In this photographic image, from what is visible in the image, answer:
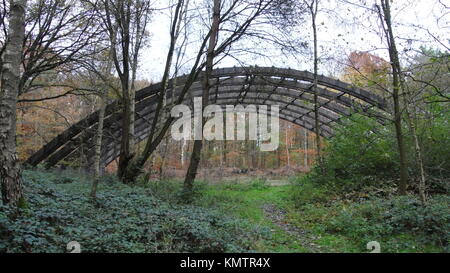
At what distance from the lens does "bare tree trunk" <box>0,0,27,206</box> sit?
3.99 metres

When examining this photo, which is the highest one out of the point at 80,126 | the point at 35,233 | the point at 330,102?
the point at 330,102

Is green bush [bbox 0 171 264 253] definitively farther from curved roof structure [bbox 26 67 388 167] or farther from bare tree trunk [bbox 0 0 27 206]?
curved roof structure [bbox 26 67 388 167]

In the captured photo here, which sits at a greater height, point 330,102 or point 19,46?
point 330,102

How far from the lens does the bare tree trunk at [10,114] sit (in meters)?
3.99

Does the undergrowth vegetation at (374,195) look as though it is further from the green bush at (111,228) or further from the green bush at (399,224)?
the green bush at (111,228)

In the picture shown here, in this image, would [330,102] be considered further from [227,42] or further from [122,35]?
[122,35]

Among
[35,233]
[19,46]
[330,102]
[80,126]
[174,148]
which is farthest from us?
[174,148]

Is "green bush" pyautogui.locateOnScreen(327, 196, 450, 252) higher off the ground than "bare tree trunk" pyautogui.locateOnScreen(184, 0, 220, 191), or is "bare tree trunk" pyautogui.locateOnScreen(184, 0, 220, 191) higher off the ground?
"bare tree trunk" pyautogui.locateOnScreen(184, 0, 220, 191)

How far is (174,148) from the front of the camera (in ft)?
117

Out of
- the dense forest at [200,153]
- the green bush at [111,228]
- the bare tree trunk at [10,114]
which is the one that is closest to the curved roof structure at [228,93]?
the dense forest at [200,153]

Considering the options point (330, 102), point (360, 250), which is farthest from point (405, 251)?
point (330, 102)

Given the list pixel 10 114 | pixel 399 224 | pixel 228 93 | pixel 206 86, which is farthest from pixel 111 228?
pixel 228 93

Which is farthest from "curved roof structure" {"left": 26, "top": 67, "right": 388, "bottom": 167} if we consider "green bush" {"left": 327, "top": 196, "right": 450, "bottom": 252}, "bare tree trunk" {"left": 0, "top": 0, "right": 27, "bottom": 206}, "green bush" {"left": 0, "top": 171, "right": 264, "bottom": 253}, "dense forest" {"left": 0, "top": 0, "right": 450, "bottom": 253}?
"bare tree trunk" {"left": 0, "top": 0, "right": 27, "bottom": 206}
